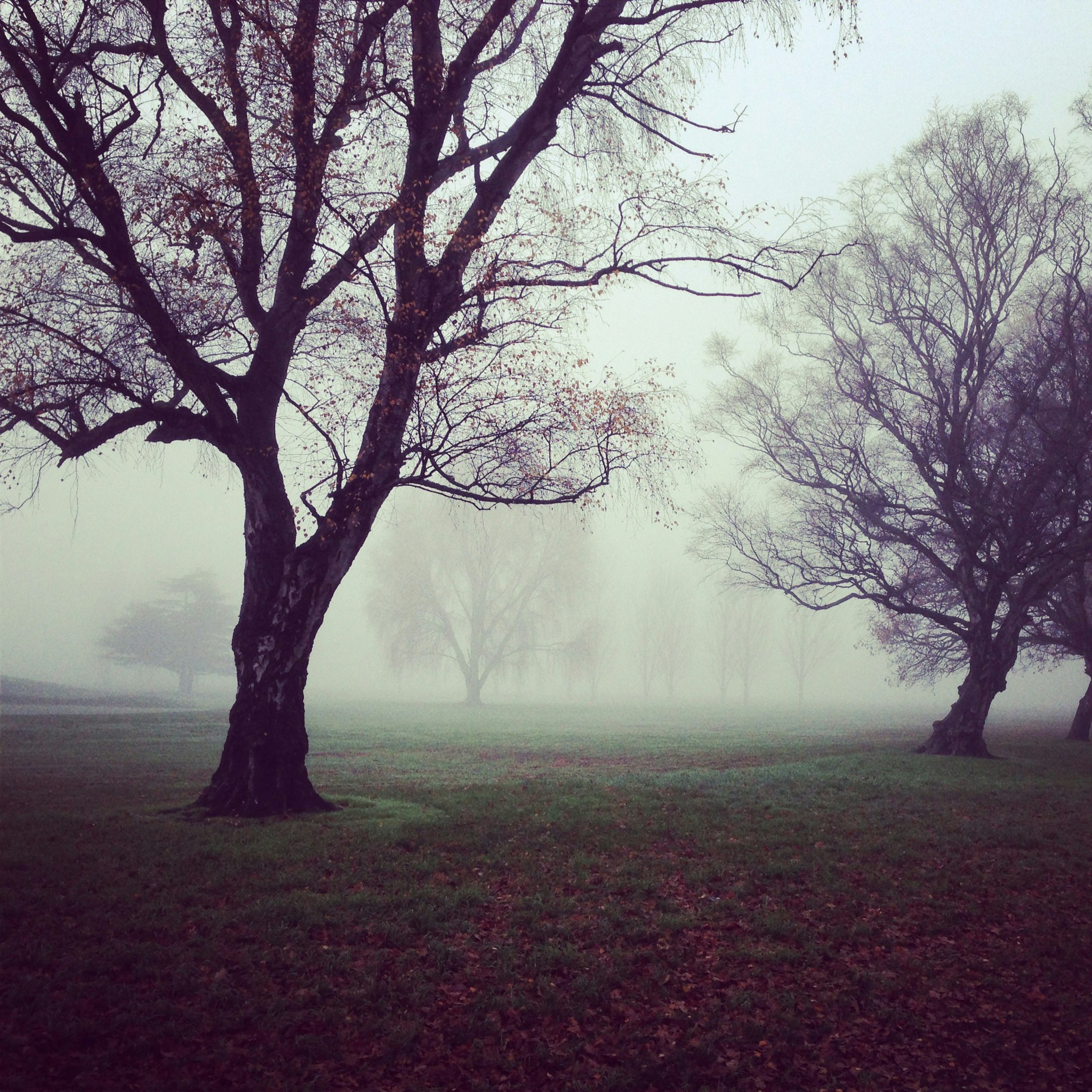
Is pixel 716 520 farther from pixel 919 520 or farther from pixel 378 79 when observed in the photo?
pixel 378 79

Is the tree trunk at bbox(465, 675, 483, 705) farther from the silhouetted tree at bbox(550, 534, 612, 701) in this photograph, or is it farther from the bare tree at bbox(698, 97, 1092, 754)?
the bare tree at bbox(698, 97, 1092, 754)

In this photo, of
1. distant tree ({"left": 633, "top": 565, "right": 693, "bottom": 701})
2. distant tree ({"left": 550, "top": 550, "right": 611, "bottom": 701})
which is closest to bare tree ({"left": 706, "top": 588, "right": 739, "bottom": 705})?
distant tree ({"left": 633, "top": 565, "right": 693, "bottom": 701})

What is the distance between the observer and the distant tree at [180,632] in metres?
60.7

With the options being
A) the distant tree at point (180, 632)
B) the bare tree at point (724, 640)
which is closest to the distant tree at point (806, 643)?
the bare tree at point (724, 640)

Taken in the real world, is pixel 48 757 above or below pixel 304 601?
below

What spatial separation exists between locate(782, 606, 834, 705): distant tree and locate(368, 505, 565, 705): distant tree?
118 feet

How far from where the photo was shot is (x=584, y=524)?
12.4 m

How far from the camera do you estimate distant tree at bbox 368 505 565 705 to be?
45.7 m

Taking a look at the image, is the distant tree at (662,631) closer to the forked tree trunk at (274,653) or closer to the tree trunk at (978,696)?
the tree trunk at (978,696)

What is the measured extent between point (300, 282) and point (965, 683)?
715 inches

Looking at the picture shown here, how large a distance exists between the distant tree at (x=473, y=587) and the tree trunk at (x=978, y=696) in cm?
2933

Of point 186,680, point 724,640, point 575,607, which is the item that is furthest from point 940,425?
point 186,680

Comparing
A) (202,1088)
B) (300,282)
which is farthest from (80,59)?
(202,1088)

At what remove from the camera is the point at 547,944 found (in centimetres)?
595
